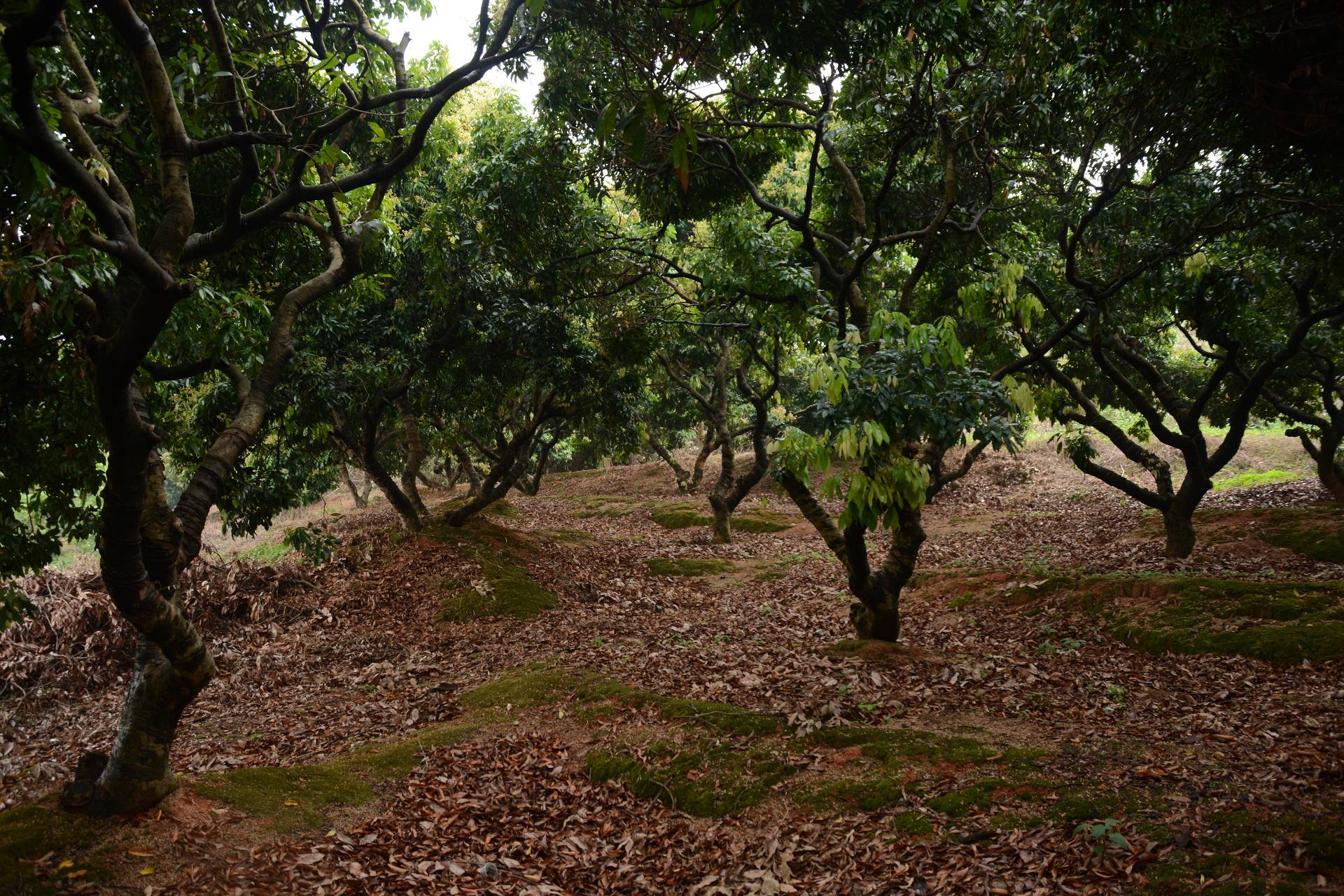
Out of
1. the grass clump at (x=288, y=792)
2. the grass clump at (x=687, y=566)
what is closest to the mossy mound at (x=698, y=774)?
the grass clump at (x=288, y=792)

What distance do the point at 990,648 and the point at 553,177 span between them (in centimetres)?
821

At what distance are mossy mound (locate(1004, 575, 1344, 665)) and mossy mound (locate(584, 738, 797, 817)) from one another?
4.27m

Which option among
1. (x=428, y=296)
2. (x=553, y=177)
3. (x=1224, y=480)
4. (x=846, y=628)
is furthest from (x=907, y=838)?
(x=1224, y=480)

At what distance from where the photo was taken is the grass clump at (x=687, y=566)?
44.2ft

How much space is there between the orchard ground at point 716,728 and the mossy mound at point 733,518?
17.7 feet

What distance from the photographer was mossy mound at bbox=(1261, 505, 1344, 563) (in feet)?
31.8

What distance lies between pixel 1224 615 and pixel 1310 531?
4765mm

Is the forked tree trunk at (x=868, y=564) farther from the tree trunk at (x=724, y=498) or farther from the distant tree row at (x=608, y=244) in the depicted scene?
the tree trunk at (x=724, y=498)

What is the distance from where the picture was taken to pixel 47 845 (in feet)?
12.3

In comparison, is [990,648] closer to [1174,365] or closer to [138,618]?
[138,618]

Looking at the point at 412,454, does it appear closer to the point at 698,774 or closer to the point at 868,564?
the point at 868,564

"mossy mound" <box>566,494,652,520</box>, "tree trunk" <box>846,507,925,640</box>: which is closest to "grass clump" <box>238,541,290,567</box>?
"mossy mound" <box>566,494,652,520</box>

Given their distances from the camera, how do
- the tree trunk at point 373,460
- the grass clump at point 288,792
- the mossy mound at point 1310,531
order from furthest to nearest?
1. the tree trunk at point 373,460
2. the mossy mound at point 1310,531
3. the grass clump at point 288,792

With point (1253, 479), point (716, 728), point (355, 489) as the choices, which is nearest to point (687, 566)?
point (716, 728)
